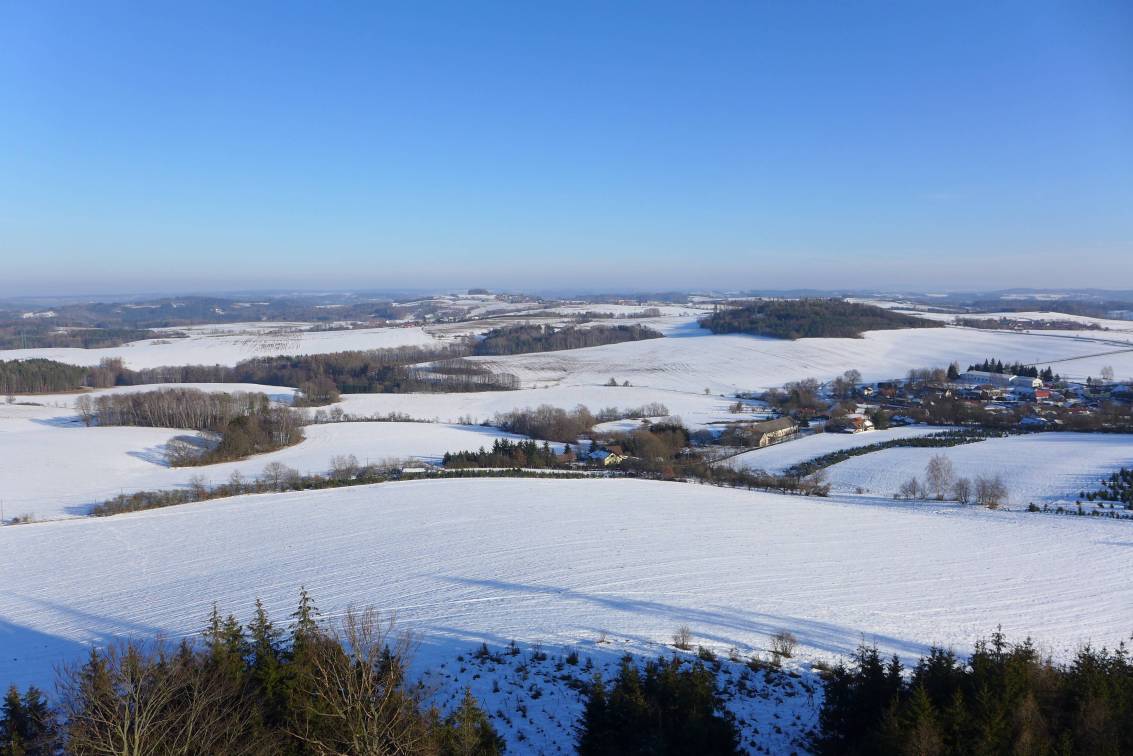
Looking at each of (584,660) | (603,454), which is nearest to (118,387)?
(603,454)

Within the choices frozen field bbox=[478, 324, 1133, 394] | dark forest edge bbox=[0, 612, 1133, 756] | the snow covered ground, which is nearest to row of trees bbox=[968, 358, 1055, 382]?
frozen field bbox=[478, 324, 1133, 394]

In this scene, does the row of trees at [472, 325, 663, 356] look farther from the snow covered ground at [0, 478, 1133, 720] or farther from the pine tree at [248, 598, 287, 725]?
the pine tree at [248, 598, 287, 725]

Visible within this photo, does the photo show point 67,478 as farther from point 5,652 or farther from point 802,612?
point 802,612

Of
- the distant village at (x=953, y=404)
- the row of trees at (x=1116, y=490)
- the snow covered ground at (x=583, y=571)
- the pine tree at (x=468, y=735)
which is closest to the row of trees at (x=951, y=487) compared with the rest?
the snow covered ground at (x=583, y=571)

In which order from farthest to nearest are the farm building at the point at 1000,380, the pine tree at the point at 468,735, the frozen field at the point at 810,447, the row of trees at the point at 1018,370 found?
the row of trees at the point at 1018,370, the farm building at the point at 1000,380, the frozen field at the point at 810,447, the pine tree at the point at 468,735

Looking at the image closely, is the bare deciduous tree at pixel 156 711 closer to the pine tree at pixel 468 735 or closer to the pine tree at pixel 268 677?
the pine tree at pixel 268 677

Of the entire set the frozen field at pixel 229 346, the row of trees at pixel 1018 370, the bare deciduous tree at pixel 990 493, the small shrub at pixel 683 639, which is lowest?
the bare deciduous tree at pixel 990 493
